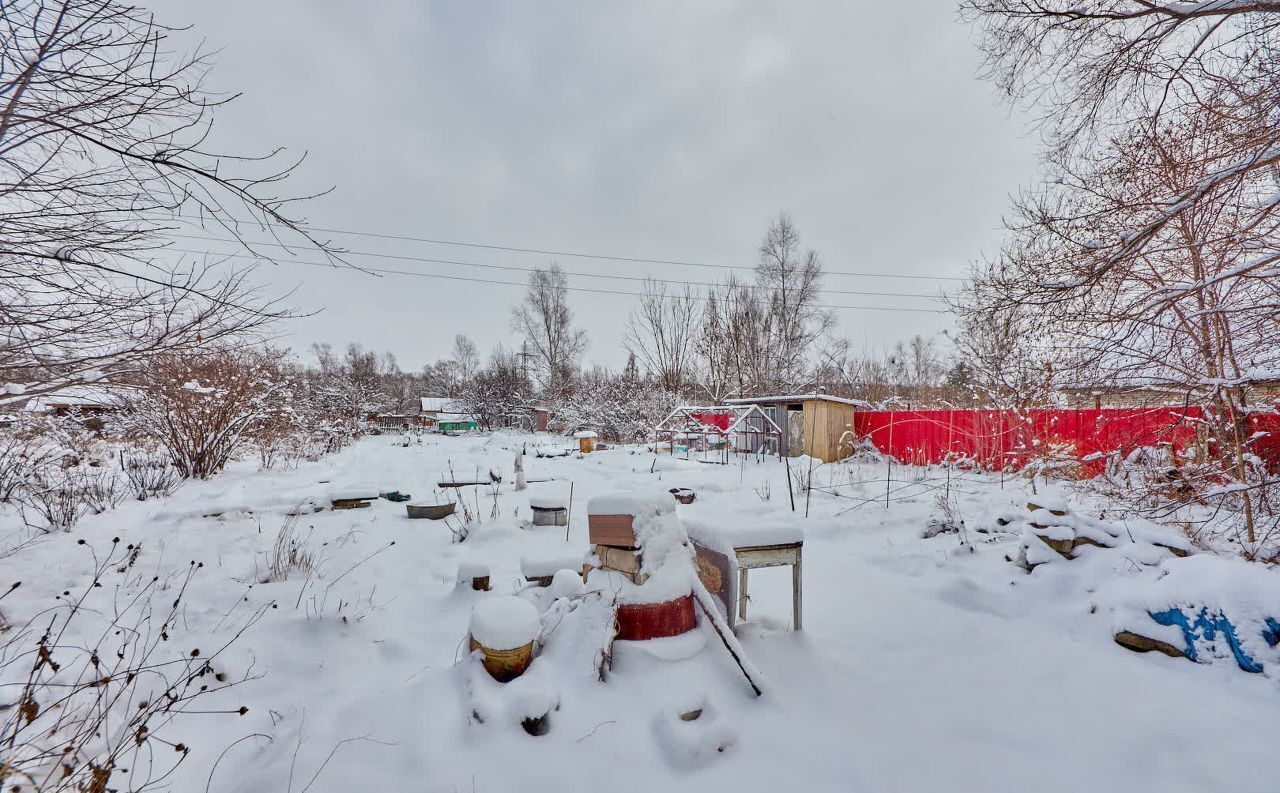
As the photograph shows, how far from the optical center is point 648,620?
2295 millimetres

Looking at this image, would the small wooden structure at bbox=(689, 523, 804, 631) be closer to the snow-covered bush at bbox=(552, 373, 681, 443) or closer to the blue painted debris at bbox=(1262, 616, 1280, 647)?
the blue painted debris at bbox=(1262, 616, 1280, 647)

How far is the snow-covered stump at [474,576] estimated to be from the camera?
3.47m

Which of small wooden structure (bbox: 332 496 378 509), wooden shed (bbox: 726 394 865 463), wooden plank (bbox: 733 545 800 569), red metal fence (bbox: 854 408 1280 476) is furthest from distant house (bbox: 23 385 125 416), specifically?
wooden shed (bbox: 726 394 865 463)

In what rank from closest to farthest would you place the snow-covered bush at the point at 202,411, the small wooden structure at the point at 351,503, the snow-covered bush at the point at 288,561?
the snow-covered bush at the point at 288,561
the small wooden structure at the point at 351,503
the snow-covered bush at the point at 202,411

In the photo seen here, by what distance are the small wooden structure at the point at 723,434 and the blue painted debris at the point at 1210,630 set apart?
9567 mm

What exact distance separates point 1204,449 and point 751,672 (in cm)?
552

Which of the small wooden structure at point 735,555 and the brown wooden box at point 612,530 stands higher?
the brown wooden box at point 612,530

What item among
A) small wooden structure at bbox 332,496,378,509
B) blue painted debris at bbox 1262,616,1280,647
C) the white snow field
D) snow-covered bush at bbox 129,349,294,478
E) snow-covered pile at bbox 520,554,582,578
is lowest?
the white snow field

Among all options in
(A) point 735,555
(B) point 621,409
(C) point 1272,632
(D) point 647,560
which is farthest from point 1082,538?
(B) point 621,409

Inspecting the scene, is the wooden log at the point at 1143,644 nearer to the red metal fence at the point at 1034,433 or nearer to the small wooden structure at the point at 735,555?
the red metal fence at the point at 1034,433

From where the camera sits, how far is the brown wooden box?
238cm

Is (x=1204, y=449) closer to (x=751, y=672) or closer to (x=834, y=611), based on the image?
(x=834, y=611)

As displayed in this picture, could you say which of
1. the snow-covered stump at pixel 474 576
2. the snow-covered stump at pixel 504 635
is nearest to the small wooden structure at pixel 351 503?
the snow-covered stump at pixel 474 576

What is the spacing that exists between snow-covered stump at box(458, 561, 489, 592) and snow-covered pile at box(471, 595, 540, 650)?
55.1 inches
